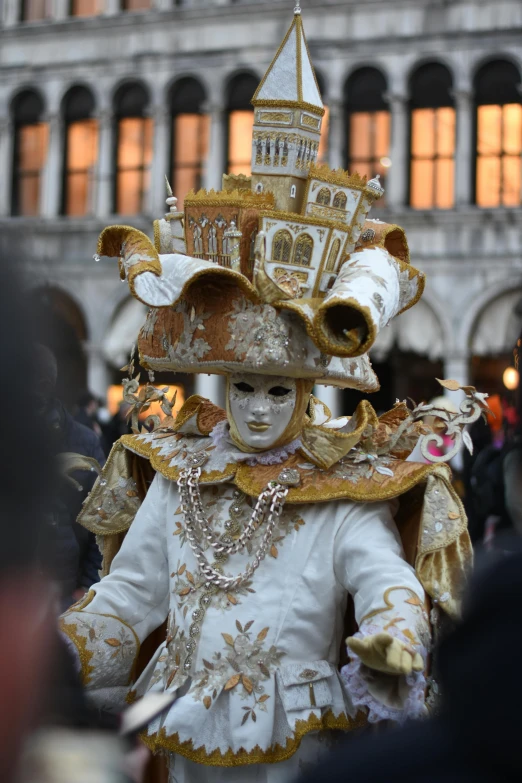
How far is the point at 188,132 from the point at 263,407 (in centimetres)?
1782

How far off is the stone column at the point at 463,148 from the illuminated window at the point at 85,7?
6.95m

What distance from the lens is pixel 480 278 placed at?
19.0m

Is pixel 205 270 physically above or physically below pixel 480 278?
below

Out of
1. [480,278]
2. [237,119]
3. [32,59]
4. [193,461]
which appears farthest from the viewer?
[32,59]

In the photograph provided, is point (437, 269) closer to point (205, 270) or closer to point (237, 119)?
point (237, 119)

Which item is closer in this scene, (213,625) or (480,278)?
(213,625)

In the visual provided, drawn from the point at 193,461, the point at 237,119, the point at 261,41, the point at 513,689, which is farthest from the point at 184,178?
the point at 513,689

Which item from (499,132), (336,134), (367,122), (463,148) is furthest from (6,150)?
(499,132)

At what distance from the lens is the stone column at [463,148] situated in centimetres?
1894

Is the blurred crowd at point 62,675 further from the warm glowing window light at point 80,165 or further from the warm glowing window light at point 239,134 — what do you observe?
the warm glowing window light at point 80,165

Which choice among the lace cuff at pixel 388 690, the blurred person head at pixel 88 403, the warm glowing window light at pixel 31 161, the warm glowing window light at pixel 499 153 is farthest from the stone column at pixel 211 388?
the lace cuff at pixel 388 690

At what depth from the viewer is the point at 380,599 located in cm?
329

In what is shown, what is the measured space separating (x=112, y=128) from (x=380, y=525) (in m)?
18.4

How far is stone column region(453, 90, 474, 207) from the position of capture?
18.9 meters
